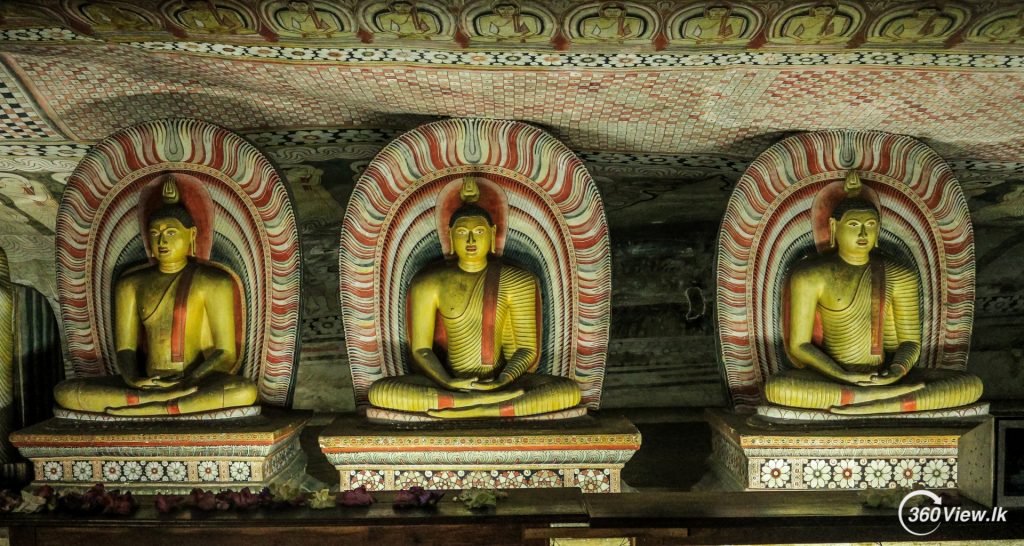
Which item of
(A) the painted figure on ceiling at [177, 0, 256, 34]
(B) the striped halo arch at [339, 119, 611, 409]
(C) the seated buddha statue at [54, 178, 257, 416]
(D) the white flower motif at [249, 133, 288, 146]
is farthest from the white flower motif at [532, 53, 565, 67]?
(C) the seated buddha statue at [54, 178, 257, 416]

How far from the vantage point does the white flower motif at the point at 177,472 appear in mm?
5391

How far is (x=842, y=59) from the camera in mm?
5105

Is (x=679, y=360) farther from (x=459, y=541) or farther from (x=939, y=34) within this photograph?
(x=459, y=541)

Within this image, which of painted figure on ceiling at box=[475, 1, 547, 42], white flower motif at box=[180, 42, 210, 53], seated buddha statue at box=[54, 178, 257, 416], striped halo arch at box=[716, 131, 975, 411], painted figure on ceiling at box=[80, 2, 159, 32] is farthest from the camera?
striped halo arch at box=[716, 131, 975, 411]

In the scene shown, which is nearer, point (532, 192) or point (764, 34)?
point (764, 34)

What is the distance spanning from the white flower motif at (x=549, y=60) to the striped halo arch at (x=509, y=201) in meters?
0.80

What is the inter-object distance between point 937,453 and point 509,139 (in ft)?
10.1

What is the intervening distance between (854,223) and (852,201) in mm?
154

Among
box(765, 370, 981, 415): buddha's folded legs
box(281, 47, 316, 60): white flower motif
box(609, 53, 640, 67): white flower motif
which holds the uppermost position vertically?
box(281, 47, 316, 60): white flower motif

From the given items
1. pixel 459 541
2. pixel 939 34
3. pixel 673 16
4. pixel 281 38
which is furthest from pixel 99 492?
pixel 939 34

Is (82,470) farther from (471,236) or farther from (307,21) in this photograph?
(307,21)

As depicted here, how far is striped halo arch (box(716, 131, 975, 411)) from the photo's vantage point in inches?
235

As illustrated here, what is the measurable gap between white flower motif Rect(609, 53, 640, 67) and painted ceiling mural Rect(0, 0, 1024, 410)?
0.03 meters

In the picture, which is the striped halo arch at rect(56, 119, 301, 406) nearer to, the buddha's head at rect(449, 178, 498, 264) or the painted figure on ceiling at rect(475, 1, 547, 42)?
the buddha's head at rect(449, 178, 498, 264)
